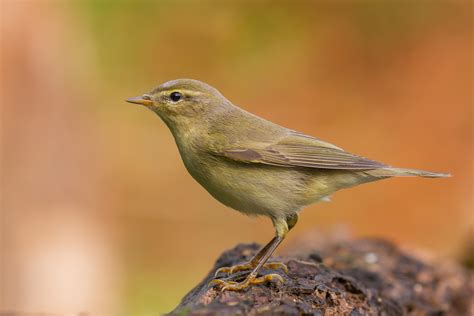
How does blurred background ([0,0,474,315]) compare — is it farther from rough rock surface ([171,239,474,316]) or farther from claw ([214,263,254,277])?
claw ([214,263,254,277])

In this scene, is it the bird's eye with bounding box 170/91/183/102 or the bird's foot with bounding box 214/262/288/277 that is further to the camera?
the bird's eye with bounding box 170/91/183/102

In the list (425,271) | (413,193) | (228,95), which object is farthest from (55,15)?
(425,271)

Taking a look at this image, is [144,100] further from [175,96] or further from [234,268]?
[234,268]

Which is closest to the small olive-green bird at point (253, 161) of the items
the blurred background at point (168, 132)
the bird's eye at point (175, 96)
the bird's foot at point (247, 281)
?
the bird's eye at point (175, 96)

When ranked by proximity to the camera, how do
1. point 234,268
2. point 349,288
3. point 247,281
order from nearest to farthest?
point 247,281
point 349,288
point 234,268

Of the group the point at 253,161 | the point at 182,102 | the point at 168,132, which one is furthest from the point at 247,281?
the point at 168,132

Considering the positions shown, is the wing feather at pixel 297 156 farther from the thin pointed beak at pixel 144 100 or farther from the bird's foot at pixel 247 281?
the bird's foot at pixel 247 281

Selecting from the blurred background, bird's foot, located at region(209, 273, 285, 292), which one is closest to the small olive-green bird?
bird's foot, located at region(209, 273, 285, 292)
